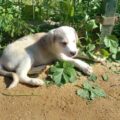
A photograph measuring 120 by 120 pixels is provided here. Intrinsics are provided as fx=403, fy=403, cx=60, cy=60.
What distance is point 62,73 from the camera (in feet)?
16.8

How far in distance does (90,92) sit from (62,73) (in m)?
0.45

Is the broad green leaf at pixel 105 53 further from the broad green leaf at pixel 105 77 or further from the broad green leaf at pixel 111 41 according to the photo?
the broad green leaf at pixel 105 77

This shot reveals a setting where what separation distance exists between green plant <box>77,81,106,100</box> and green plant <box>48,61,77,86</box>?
0.69 feet

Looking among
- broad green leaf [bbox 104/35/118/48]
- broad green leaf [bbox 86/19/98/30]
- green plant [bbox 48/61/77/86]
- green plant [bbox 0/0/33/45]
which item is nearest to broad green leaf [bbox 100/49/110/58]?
broad green leaf [bbox 104/35/118/48]

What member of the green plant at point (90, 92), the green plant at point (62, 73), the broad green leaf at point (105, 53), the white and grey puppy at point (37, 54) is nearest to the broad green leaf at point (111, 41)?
the broad green leaf at point (105, 53)

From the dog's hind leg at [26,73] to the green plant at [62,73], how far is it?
21 centimetres

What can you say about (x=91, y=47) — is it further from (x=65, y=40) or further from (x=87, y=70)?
(x=65, y=40)

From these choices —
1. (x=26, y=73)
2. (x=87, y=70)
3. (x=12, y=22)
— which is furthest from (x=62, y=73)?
(x=12, y=22)

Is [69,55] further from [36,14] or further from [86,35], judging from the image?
[36,14]

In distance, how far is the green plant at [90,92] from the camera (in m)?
4.90

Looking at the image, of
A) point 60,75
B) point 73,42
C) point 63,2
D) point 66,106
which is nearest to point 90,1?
point 63,2

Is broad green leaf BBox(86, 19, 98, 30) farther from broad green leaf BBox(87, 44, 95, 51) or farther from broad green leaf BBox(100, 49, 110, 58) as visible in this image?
broad green leaf BBox(100, 49, 110, 58)

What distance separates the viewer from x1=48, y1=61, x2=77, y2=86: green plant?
509cm

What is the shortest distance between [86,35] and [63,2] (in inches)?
22.7
